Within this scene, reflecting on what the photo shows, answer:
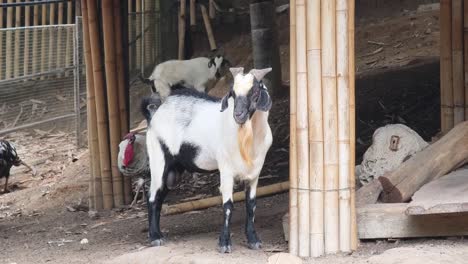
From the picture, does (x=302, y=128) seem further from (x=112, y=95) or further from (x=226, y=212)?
(x=112, y=95)

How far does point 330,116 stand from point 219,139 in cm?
106

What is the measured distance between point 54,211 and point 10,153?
1.39 m

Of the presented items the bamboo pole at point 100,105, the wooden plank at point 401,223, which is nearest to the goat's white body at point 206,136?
the wooden plank at point 401,223

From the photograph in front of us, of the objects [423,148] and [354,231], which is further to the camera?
[423,148]

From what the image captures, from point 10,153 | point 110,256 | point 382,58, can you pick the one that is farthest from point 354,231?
point 382,58

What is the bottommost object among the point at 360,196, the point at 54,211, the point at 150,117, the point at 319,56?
the point at 54,211

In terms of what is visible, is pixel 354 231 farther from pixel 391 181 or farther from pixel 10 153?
pixel 10 153

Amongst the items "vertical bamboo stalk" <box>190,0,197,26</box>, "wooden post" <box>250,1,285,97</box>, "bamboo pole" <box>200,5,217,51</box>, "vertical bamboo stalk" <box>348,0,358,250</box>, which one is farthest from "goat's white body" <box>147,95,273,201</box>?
"vertical bamboo stalk" <box>190,0,197,26</box>

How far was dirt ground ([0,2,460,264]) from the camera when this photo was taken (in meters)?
7.23

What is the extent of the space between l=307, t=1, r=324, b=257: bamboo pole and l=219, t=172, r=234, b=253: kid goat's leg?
789mm

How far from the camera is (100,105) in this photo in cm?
1019

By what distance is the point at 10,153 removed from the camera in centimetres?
1174

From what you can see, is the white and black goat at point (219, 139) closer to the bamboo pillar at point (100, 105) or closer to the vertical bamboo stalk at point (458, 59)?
the bamboo pillar at point (100, 105)

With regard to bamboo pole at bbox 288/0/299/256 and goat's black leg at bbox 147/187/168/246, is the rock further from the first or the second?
goat's black leg at bbox 147/187/168/246
